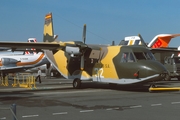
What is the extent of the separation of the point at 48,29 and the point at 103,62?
9199mm

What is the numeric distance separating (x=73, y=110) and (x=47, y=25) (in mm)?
17465

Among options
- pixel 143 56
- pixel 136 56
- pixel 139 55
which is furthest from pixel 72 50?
pixel 143 56

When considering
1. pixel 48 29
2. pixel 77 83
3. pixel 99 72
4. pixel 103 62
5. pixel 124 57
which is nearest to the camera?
pixel 124 57

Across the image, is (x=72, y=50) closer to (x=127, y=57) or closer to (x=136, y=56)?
(x=127, y=57)

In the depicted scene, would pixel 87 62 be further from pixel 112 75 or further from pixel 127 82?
pixel 127 82

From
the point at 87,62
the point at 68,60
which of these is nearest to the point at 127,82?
the point at 87,62

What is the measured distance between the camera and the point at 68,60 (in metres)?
21.2

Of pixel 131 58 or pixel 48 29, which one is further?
pixel 48 29

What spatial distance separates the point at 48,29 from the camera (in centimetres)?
2622

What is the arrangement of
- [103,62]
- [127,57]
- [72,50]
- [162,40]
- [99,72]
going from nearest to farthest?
[127,57] < [103,62] < [99,72] < [72,50] < [162,40]

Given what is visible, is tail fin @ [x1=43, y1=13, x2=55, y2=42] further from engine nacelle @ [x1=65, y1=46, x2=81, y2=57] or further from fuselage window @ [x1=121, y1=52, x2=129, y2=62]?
fuselage window @ [x1=121, y1=52, x2=129, y2=62]

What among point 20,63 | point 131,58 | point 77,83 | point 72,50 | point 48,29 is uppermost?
point 48,29

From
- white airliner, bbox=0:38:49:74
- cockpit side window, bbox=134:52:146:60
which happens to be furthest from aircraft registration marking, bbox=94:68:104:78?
white airliner, bbox=0:38:49:74

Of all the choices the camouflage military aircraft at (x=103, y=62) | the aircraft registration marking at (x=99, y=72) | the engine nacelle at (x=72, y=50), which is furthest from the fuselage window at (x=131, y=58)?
the engine nacelle at (x=72, y=50)
